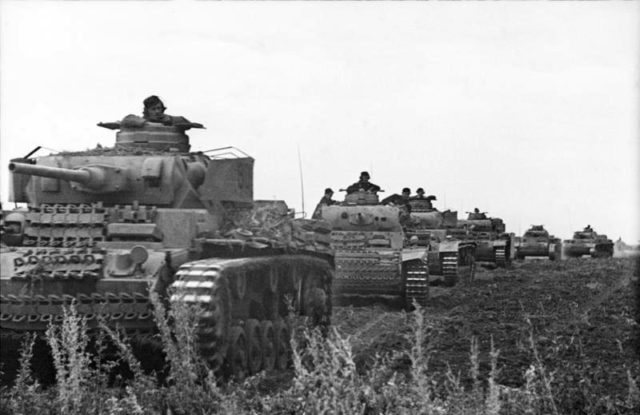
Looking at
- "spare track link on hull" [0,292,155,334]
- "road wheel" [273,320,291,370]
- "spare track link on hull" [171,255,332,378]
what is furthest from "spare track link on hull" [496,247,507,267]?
"spare track link on hull" [0,292,155,334]

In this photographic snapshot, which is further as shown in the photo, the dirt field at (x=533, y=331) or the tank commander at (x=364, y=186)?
the tank commander at (x=364, y=186)

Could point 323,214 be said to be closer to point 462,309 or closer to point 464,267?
point 462,309

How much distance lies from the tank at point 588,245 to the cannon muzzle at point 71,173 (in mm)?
41378

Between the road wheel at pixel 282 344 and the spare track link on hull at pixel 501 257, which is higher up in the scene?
the spare track link on hull at pixel 501 257

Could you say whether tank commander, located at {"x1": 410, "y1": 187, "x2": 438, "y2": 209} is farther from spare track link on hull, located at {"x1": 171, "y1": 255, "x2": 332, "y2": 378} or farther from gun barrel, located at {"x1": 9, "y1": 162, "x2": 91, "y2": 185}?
gun barrel, located at {"x1": 9, "y1": 162, "x2": 91, "y2": 185}

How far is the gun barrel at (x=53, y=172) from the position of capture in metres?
11.3

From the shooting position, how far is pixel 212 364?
10.7m

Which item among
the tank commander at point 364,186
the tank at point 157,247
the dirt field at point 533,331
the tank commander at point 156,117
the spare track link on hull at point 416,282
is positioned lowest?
the dirt field at point 533,331

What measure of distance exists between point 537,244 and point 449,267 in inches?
→ 817

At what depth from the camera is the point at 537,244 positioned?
4700 cm

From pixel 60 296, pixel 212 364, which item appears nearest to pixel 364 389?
pixel 212 364

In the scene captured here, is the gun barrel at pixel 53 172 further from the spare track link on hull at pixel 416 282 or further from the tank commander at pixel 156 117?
the spare track link on hull at pixel 416 282

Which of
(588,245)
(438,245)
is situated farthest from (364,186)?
(588,245)

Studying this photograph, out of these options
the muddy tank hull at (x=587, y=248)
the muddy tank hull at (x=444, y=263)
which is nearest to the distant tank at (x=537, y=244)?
the muddy tank hull at (x=587, y=248)
